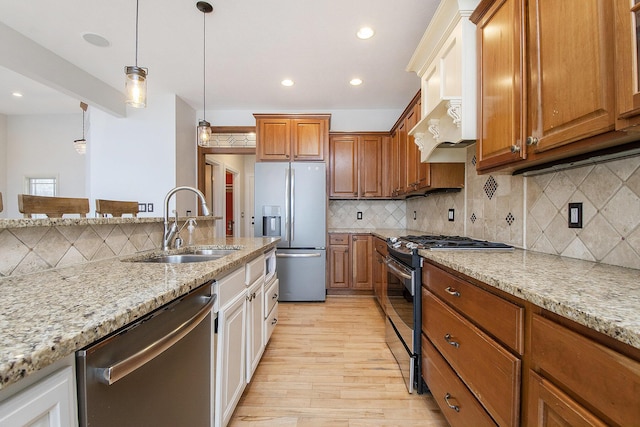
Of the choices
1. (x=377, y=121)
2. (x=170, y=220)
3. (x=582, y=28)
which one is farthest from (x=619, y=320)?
(x=377, y=121)

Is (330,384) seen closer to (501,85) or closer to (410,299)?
(410,299)

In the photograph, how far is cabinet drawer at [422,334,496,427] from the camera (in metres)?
1.11

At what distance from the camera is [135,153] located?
3820mm

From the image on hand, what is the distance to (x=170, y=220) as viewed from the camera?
1.84 meters

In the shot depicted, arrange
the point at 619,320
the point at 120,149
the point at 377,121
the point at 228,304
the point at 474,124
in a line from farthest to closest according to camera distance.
Result: 1. the point at 377,121
2. the point at 120,149
3. the point at 474,124
4. the point at 228,304
5. the point at 619,320

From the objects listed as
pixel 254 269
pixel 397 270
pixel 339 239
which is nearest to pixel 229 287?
pixel 254 269

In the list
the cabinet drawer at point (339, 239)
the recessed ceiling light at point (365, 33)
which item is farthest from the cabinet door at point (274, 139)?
the recessed ceiling light at point (365, 33)

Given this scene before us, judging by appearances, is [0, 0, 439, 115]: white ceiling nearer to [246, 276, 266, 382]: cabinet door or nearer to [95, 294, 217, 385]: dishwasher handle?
[246, 276, 266, 382]: cabinet door

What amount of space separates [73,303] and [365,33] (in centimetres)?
263

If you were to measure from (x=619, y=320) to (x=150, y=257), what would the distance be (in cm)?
183

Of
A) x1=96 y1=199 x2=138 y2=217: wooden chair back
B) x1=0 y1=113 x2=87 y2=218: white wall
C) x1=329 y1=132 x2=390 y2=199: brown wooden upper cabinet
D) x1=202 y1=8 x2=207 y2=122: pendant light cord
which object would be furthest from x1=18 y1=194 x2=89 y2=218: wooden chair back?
x1=0 y1=113 x2=87 y2=218: white wall

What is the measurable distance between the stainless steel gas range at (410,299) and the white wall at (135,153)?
10.4 feet

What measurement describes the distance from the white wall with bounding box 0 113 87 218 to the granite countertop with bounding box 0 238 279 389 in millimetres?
5027

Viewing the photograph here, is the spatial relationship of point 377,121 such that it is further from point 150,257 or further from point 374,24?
point 150,257
